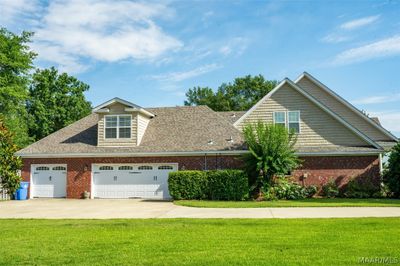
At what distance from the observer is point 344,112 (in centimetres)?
2564

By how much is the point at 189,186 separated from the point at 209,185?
1080mm

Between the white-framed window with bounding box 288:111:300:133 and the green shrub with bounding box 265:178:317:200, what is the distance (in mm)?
3452

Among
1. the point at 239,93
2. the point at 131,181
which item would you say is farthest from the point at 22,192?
the point at 239,93

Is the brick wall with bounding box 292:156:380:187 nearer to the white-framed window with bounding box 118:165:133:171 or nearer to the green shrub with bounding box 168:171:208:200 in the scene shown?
the green shrub with bounding box 168:171:208:200

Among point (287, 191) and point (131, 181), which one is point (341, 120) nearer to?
point (287, 191)

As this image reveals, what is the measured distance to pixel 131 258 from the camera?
24.5 feet

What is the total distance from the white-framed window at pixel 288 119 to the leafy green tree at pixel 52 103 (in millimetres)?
28032

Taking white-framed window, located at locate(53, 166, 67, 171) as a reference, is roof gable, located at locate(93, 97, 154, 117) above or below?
above

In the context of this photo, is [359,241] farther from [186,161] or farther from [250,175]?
[186,161]

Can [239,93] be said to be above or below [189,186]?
above

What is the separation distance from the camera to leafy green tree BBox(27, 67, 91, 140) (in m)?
42.1

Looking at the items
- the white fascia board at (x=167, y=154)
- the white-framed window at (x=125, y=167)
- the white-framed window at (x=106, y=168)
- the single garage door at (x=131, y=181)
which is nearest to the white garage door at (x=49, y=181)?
the white fascia board at (x=167, y=154)

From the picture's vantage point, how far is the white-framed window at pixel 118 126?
24.2 meters

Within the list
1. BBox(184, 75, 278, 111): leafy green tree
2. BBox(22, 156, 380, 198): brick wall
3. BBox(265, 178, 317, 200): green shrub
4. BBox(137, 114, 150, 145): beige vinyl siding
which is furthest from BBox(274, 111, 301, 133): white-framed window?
BBox(184, 75, 278, 111): leafy green tree
